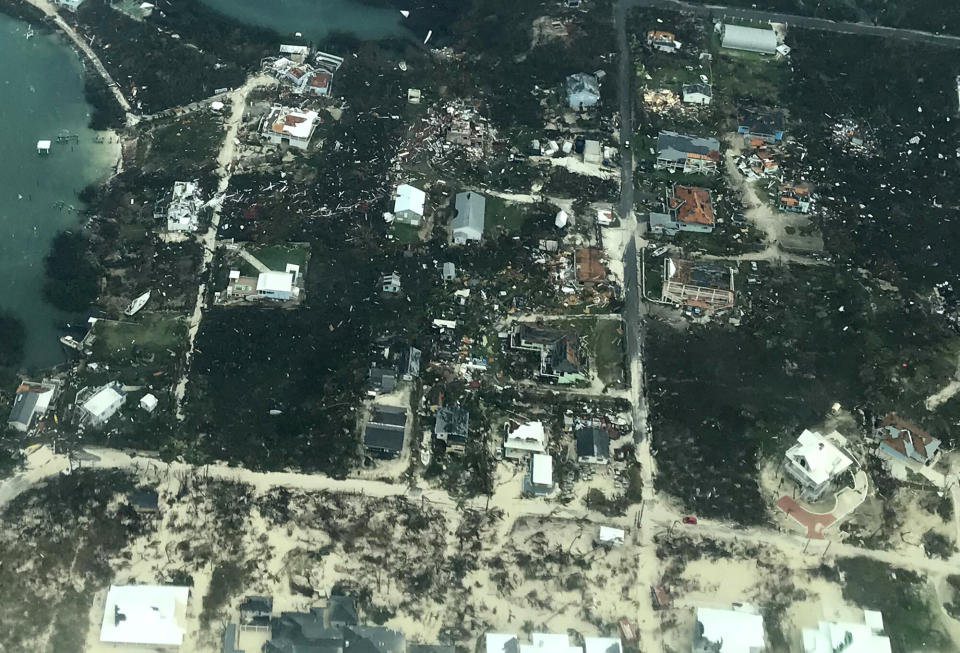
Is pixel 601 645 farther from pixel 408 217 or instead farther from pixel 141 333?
pixel 141 333

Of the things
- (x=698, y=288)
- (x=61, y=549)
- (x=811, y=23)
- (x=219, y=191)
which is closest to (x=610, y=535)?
(x=698, y=288)

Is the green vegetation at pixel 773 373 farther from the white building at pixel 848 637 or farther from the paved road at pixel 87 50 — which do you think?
the paved road at pixel 87 50

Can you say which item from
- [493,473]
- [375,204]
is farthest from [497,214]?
[493,473]

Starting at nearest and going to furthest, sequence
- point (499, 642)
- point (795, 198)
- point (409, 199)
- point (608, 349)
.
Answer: point (499, 642) < point (608, 349) < point (409, 199) < point (795, 198)

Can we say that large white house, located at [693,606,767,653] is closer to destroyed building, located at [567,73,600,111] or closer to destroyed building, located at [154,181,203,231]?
destroyed building, located at [567,73,600,111]

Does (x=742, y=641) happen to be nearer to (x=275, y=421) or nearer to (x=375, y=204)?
(x=275, y=421)

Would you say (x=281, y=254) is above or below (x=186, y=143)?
below

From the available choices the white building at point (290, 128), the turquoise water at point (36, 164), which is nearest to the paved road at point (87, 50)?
the turquoise water at point (36, 164)
